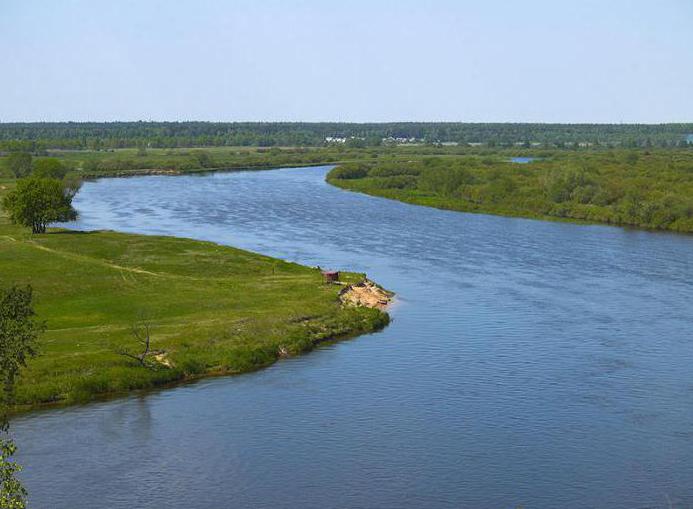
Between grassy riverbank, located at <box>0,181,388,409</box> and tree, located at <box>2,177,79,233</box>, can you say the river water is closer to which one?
grassy riverbank, located at <box>0,181,388,409</box>

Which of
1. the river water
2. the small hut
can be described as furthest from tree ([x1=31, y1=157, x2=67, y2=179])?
the small hut

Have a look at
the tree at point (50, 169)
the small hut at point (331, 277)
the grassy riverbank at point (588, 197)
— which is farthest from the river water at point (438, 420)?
the tree at point (50, 169)

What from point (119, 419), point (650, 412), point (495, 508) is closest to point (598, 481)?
point (495, 508)

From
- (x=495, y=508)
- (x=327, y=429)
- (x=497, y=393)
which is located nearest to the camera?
(x=495, y=508)

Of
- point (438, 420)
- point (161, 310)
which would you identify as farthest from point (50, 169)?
point (438, 420)

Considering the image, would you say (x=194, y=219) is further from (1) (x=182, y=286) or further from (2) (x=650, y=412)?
(2) (x=650, y=412)
